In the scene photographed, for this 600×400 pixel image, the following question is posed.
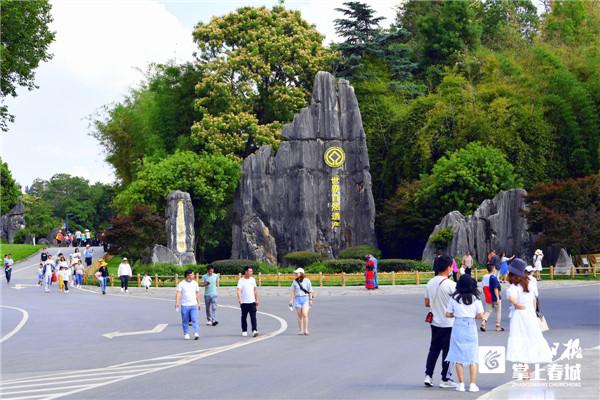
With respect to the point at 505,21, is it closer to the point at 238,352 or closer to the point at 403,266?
the point at 403,266

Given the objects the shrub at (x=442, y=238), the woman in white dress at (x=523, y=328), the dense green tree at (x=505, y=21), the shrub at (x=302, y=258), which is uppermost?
the dense green tree at (x=505, y=21)

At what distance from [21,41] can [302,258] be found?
29078mm

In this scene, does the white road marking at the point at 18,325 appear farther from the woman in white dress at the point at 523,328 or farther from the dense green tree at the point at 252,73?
the dense green tree at the point at 252,73

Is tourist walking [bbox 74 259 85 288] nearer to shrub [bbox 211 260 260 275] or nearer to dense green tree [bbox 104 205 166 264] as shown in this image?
dense green tree [bbox 104 205 166 264]

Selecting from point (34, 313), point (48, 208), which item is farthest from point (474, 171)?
point (48, 208)

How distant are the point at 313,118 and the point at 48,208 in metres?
74.9

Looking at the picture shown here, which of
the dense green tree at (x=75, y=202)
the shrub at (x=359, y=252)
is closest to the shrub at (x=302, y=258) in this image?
the shrub at (x=359, y=252)

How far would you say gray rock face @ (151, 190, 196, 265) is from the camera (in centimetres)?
→ 5912

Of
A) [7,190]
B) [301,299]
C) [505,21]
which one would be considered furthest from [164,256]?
[7,190]

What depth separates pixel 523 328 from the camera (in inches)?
560

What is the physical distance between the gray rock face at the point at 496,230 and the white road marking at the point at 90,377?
3593 cm

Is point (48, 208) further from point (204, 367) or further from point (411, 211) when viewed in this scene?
point (204, 367)

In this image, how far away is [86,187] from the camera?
138 m

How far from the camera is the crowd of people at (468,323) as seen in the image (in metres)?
14.1
